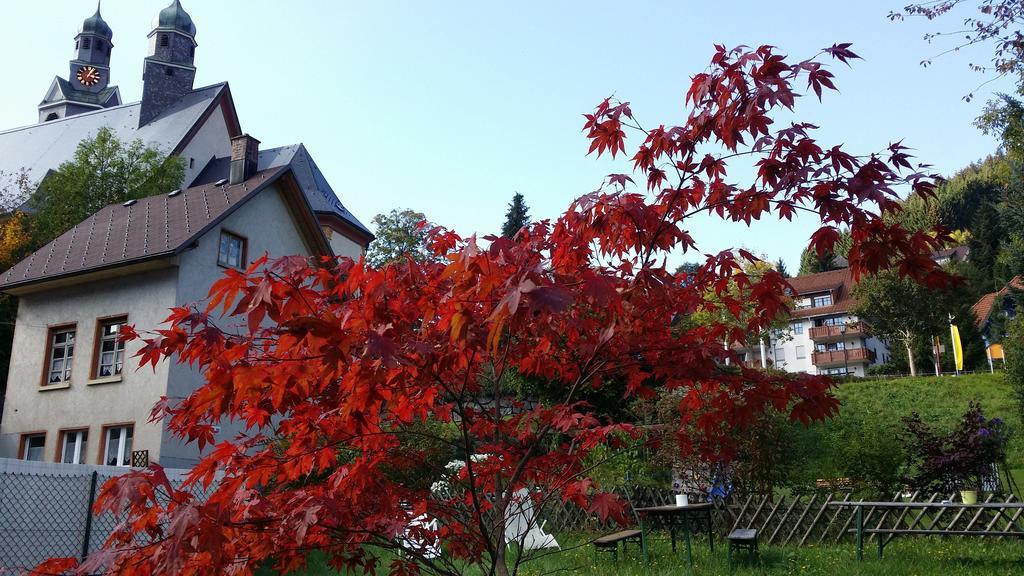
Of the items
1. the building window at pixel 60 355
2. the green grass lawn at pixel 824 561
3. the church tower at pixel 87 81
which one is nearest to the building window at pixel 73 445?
the building window at pixel 60 355

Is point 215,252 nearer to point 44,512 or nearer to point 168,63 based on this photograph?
point 44,512

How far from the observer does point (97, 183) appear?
30.3 m

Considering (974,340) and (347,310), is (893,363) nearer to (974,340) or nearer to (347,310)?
(974,340)

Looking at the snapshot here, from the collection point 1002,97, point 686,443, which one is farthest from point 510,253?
point 1002,97

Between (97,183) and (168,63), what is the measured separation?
580 inches

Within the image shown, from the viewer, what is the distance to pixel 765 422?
1269 cm

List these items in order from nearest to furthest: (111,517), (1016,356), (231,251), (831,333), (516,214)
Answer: (111,517), (231,251), (1016,356), (516,214), (831,333)

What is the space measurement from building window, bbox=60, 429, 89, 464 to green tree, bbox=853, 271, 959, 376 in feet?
128

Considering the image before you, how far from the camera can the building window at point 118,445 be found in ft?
58.4

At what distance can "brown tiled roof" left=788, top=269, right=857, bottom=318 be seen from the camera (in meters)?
60.3

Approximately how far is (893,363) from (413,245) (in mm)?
31384

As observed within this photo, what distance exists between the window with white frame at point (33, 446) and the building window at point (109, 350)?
2.48 m

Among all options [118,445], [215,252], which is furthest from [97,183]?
[118,445]

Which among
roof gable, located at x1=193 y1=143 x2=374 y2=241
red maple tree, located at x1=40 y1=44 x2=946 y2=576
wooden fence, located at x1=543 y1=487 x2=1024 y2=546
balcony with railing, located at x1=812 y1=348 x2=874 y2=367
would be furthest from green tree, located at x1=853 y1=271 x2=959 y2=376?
red maple tree, located at x1=40 y1=44 x2=946 y2=576
